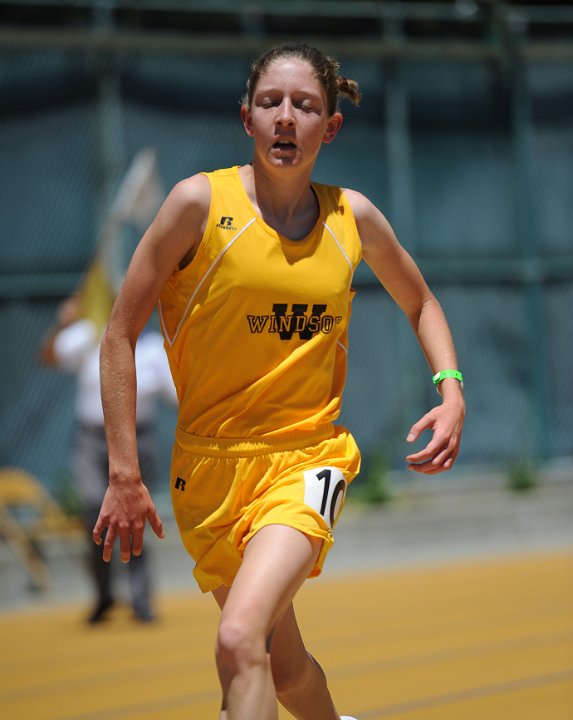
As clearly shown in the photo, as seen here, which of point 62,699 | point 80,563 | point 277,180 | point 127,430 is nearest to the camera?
point 127,430

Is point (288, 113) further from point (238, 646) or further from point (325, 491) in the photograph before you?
point (238, 646)

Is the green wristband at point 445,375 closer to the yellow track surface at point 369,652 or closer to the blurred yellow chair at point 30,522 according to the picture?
the yellow track surface at point 369,652

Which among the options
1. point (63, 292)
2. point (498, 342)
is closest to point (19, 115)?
point (63, 292)

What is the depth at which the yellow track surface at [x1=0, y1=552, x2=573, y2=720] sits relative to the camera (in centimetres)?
583

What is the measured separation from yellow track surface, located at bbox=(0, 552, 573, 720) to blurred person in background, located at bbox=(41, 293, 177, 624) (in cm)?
23

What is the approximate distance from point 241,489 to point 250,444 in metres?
0.14

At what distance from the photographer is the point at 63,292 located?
1214cm

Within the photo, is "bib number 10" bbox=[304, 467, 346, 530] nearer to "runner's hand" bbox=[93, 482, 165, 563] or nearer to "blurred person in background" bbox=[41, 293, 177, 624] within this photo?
"runner's hand" bbox=[93, 482, 165, 563]

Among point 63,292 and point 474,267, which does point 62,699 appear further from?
point 474,267

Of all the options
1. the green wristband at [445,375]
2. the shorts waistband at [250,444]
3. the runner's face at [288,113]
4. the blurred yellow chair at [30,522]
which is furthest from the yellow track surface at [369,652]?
the runner's face at [288,113]

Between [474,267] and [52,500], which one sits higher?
[474,267]

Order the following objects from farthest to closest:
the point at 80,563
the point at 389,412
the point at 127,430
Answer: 1. the point at 389,412
2. the point at 80,563
3. the point at 127,430

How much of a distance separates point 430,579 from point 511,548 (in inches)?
77.3

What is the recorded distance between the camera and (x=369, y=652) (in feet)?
23.6
